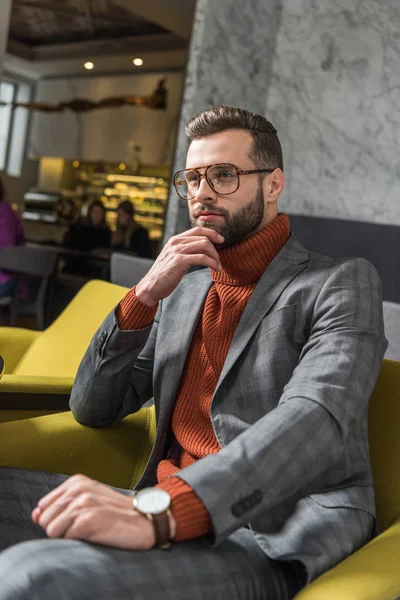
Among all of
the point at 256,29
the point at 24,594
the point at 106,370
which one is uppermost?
the point at 256,29

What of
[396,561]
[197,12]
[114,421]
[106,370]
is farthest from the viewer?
[197,12]

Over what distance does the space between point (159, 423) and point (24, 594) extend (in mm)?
647

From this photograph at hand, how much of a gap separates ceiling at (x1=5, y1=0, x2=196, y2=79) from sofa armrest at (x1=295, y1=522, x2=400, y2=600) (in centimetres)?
571

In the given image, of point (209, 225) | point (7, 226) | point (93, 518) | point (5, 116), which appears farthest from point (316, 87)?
point (93, 518)

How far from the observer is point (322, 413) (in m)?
1.15

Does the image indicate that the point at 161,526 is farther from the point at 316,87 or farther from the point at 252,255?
the point at 316,87

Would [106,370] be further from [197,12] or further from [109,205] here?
[109,205]

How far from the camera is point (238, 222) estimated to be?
1.51m

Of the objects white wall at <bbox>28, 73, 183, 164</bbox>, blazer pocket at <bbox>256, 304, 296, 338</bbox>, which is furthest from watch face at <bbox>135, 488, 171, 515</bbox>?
white wall at <bbox>28, 73, 183, 164</bbox>

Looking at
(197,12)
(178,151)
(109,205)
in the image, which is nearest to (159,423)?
(178,151)

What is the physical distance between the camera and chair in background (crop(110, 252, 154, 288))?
2.92m

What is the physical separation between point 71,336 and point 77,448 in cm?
106

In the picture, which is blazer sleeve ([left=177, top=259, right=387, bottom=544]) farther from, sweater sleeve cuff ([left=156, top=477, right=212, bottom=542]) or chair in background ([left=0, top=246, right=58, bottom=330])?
chair in background ([left=0, top=246, right=58, bottom=330])

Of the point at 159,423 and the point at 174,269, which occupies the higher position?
the point at 174,269
